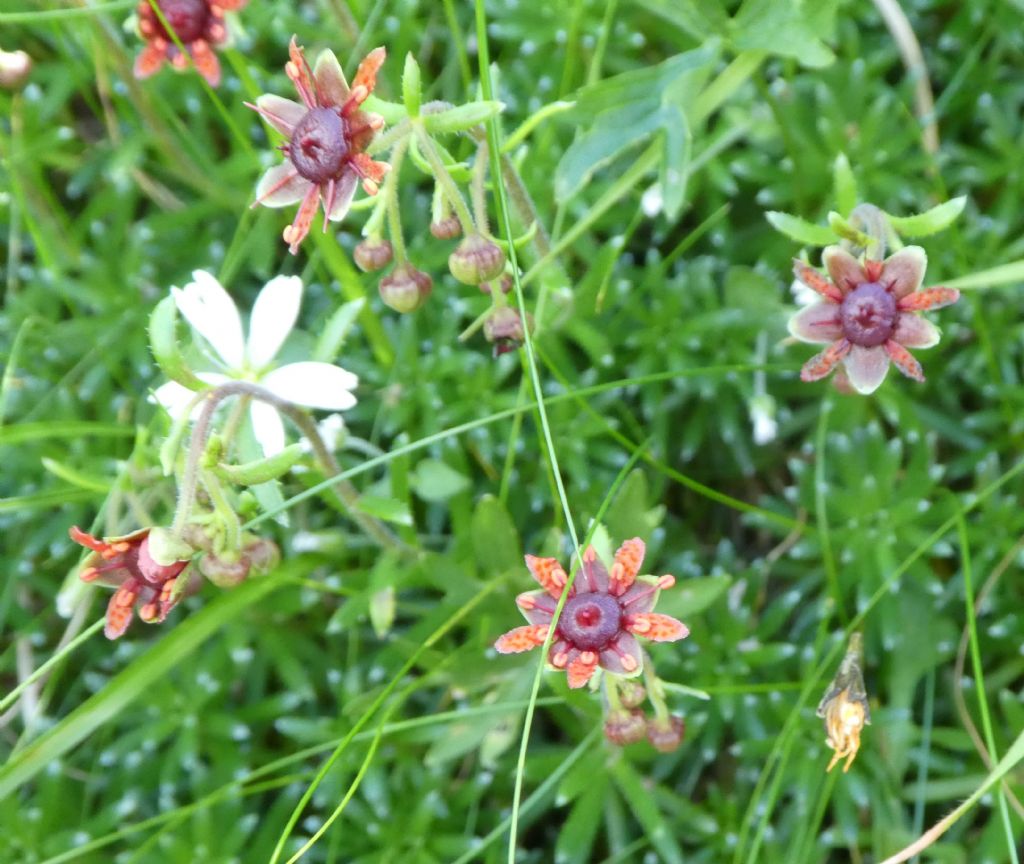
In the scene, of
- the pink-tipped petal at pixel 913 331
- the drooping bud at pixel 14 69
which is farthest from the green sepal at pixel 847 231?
the drooping bud at pixel 14 69

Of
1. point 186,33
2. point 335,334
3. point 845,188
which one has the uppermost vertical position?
point 186,33

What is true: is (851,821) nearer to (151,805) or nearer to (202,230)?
(151,805)

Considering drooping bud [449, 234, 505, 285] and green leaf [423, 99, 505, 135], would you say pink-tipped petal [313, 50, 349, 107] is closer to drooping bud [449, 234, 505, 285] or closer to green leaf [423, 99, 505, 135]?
green leaf [423, 99, 505, 135]

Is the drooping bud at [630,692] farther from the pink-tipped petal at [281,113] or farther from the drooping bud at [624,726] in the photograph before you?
the pink-tipped petal at [281,113]

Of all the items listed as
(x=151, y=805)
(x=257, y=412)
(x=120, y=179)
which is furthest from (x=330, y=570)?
(x=120, y=179)

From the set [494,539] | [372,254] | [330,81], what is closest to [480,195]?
[372,254]

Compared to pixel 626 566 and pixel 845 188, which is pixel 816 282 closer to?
pixel 845 188
